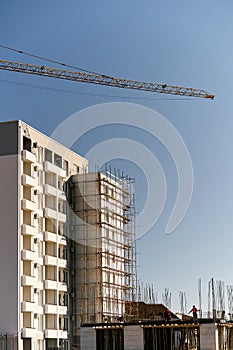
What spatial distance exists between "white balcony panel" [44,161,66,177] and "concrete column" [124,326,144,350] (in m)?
17.7

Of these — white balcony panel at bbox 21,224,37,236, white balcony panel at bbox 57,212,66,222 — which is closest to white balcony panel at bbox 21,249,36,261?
white balcony panel at bbox 21,224,37,236

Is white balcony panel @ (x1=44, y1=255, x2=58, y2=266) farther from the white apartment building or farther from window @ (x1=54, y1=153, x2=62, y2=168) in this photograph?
window @ (x1=54, y1=153, x2=62, y2=168)

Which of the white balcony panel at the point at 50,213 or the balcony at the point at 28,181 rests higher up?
the balcony at the point at 28,181

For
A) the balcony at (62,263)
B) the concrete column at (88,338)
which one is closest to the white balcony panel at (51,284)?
the balcony at (62,263)

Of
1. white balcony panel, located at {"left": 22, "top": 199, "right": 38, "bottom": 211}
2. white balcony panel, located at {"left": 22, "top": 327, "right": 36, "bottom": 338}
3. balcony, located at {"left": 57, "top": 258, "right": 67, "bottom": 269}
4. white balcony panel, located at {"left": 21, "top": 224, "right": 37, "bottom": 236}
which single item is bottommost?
white balcony panel, located at {"left": 22, "top": 327, "right": 36, "bottom": 338}

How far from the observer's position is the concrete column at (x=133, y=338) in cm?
4031

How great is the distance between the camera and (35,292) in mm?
51219

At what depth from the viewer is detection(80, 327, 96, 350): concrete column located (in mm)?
41656

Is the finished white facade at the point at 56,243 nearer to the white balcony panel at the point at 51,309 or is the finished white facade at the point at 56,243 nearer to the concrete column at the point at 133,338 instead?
the white balcony panel at the point at 51,309

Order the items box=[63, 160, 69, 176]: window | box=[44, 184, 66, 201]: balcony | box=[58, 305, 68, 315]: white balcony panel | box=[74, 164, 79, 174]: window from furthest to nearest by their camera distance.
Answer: box=[74, 164, 79, 174]: window, box=[63, 160, 69, 176]: window, box=[44, 184, 66, 201]: balcony, box=[58, 305, 68, 315]: white balcony panel

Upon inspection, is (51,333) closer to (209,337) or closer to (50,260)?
(50,260)

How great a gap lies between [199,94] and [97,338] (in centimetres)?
2885

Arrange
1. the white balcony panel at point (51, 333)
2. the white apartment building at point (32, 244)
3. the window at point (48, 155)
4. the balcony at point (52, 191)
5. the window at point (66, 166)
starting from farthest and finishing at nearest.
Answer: the window at point (66, 166)
the window at point (48, 155)
the balcony at point (52, 191)
the white balcony panel at point (51, 333)
the white apartment building at point (32, 244)

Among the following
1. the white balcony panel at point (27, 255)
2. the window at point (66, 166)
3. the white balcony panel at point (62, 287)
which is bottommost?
the white balcony panel at point (62, 287)
